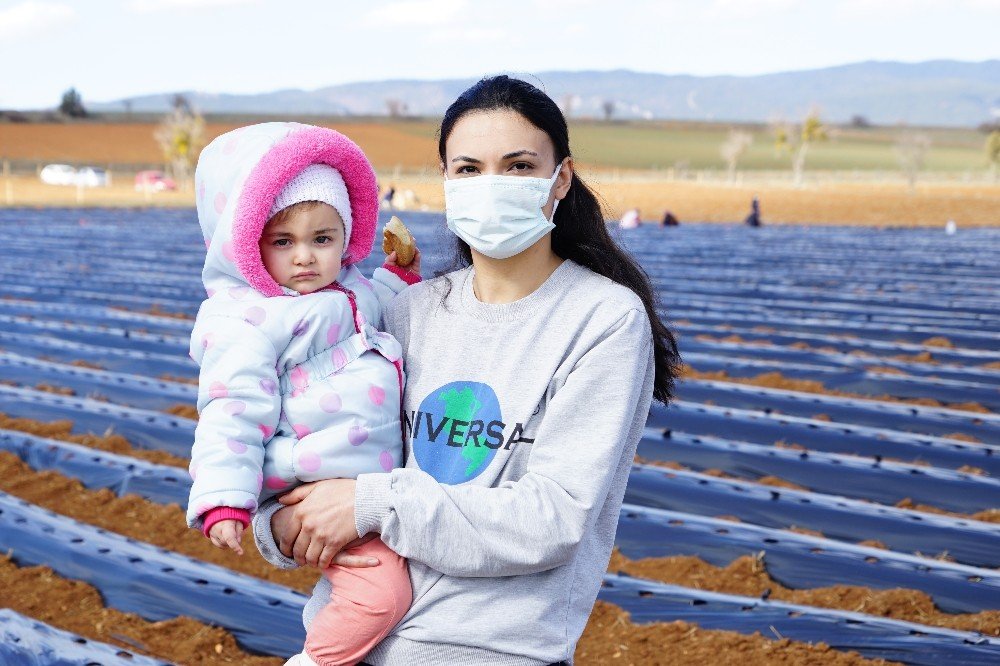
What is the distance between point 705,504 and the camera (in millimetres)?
4285

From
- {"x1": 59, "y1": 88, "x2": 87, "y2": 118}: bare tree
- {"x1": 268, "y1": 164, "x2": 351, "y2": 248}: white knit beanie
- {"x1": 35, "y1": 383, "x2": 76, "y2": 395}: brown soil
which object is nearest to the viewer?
{"x1": 268, "y1": 164, "x2": 351, "y2": 248}: white knit beanie

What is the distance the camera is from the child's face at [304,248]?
5.19 ft

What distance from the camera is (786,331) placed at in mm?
8180

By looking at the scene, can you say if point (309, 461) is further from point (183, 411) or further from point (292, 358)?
point (183, 411)

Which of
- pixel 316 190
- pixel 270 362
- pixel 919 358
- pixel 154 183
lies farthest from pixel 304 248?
pixel 154 183

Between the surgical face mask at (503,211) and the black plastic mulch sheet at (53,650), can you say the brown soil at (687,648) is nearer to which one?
the black plastic mulch sheet at (53,650)

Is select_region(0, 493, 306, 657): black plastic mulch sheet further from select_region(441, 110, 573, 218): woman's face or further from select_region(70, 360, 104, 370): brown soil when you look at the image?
select_region(70, 360, 104, 370): brown soil

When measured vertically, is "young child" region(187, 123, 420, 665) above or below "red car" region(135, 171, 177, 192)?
above

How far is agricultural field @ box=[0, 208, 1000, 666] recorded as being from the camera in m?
3.18

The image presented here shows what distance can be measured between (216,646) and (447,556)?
2134 mm

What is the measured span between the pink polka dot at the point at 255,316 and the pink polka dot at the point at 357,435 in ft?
0.72

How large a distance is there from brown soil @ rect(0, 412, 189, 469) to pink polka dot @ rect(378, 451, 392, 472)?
3608 millimetres

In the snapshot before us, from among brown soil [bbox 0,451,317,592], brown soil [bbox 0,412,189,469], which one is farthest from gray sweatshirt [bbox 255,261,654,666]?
brown soil [bbox 0,412,189,469]

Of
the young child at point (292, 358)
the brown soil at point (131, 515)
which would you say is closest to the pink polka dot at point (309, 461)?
the young child at point (292, 358)
